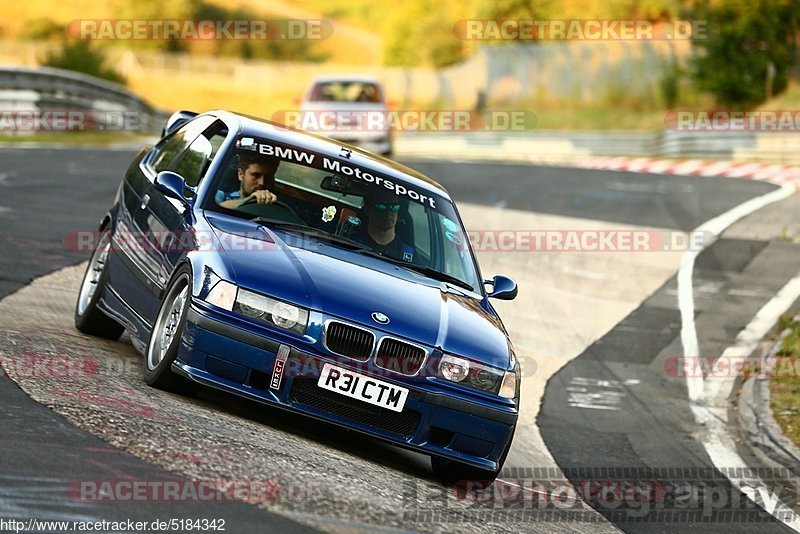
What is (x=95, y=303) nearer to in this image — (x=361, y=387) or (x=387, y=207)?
(x=387, y=207)

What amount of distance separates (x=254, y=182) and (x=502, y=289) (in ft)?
5.51

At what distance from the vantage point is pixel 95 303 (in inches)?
343

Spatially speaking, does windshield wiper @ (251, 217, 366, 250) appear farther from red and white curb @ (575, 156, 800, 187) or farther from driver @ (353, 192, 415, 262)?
red and white curb @ (575, 156, 800, 187)

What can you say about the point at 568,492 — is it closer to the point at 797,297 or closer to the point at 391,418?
the point at 391,418

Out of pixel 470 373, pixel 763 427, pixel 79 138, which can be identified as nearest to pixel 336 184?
pixel 470 373

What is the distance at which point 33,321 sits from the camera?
8.86m

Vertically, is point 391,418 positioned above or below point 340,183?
below

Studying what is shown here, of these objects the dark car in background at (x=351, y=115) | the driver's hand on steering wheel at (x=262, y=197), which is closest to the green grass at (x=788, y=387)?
the driver's hand on steering wheel at (x=262, y=197)

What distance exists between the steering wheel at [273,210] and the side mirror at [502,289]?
133cm

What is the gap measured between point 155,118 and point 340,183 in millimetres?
33454

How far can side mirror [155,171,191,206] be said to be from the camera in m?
7.81

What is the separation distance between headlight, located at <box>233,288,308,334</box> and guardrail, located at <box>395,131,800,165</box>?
78.2ft

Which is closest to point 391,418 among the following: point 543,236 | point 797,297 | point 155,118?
point 797,297

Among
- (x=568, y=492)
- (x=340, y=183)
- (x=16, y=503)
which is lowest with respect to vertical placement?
(x=568, y=492)
